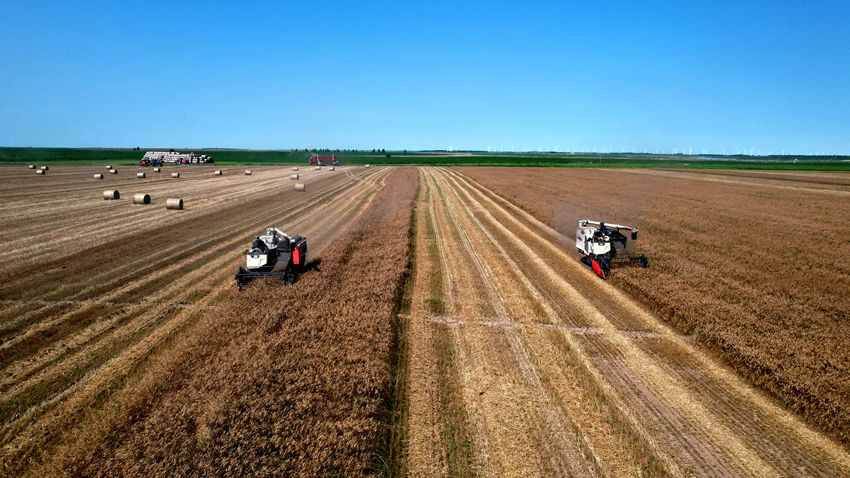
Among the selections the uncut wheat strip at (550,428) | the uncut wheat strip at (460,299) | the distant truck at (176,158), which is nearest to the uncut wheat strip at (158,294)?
the uncut wheat strip at (460,299)

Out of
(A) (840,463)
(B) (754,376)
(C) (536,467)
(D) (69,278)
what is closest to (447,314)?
(C) (536,467)

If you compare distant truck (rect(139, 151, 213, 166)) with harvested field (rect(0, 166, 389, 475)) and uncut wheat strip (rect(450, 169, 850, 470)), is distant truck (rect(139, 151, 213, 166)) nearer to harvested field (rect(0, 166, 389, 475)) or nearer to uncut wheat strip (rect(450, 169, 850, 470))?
harvested field (rect(0, 166, 389, 475))

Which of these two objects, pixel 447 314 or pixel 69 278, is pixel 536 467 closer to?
pixel 447 314

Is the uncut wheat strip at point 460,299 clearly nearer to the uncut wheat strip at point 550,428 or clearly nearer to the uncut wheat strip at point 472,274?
the uncut wheat strip at point 472,274

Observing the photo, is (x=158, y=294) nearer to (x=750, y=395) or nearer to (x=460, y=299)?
(x=460, y=299)

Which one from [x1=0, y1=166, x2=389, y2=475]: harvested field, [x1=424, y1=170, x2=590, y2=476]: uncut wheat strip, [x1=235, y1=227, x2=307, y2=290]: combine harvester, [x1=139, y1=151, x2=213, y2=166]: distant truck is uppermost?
[x1=139, y1=151, x2=213, y2=166]: distant truck

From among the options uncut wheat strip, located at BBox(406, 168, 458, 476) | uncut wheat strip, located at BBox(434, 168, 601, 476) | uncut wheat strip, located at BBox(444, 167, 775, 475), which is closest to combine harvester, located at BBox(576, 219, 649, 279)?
uncut wheat strip, located at BBox(434, 168, 601, 476)
